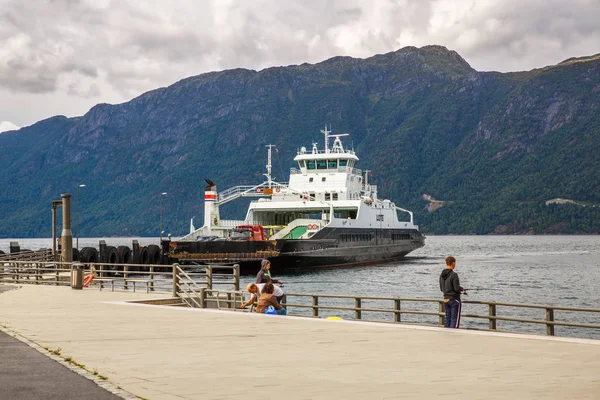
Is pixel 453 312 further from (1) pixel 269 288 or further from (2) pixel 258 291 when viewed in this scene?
(2) pixel 258 291

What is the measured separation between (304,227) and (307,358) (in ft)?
201

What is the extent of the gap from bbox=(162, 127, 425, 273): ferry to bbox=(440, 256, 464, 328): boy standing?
152ft

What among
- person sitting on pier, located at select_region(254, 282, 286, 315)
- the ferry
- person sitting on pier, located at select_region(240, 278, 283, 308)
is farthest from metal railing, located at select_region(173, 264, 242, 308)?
the ferry

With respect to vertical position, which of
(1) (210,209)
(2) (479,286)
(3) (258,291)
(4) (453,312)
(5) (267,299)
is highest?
(1) (210,209)

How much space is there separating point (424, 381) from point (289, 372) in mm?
2080

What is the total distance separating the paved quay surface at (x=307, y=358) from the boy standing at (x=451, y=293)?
0.53 m

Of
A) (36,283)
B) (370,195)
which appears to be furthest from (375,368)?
(370,195)

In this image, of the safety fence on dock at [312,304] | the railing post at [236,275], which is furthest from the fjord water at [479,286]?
the railing post at [236,275]

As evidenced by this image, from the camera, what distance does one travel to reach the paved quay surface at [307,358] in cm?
1070

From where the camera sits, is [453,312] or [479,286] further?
[479,286]

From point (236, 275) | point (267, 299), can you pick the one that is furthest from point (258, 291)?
point (236, 275)

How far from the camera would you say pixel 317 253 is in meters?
70.1

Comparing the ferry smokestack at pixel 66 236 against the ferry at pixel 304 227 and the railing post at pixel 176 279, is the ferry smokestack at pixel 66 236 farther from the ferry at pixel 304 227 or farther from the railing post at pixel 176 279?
the ferry at pixel 304 227

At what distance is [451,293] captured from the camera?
18.6 meters
